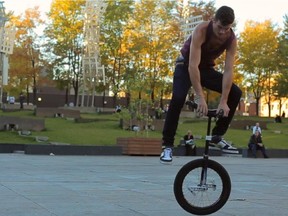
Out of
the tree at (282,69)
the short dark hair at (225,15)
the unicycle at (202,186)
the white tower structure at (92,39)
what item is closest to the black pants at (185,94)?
the unicycle at (202,186)

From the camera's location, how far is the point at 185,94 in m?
6.30

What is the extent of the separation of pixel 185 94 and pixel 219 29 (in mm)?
853

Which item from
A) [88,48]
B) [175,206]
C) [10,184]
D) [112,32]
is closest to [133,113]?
[10,184]

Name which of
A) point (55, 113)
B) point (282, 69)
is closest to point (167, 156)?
point (55, 113)

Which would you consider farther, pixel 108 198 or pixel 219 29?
pixel 108 198

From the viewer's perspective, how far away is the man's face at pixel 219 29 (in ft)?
19.7

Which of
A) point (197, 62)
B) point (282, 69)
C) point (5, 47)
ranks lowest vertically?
point (197, 62)

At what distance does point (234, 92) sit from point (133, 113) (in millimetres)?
24524

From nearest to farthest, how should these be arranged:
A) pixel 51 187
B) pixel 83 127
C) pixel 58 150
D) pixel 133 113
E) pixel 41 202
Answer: pixel 41 202 → pixel 51 187 → pixel 58 150 → pixel 133 113 → pixel 83 127

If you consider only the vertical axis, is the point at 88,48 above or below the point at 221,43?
above

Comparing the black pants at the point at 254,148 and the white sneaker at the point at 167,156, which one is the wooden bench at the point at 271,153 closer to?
the black pants at the point at 254,148

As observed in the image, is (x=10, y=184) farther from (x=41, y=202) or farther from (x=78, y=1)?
(x=78, y=1)

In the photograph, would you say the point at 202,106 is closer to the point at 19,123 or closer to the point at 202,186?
the point at 202,186

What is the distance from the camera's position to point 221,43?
623 centimetres
